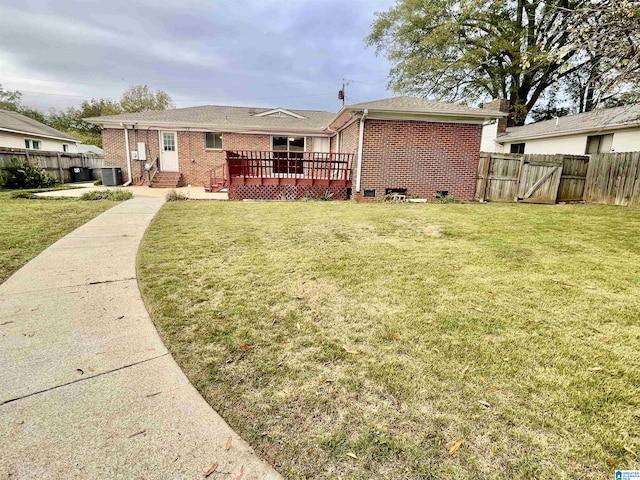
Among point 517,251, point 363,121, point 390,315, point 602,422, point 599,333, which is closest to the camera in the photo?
point 602,422

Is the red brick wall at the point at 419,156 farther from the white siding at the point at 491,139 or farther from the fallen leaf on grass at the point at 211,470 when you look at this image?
the white siding at the point at 491,139

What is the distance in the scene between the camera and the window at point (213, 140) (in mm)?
16078

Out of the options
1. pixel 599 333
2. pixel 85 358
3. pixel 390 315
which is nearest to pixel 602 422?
pixel 599 333

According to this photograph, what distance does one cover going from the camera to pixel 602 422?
1.79 metres

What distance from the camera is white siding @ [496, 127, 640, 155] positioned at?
12844 millimetres

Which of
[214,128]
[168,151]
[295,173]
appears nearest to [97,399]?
[295,173]

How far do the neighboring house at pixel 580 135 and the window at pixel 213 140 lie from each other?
14.8 m

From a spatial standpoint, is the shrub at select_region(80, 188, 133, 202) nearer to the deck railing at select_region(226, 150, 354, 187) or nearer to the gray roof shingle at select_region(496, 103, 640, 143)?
the deck railing at select_region(226, 150, 354, 187)

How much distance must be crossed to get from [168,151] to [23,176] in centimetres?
552

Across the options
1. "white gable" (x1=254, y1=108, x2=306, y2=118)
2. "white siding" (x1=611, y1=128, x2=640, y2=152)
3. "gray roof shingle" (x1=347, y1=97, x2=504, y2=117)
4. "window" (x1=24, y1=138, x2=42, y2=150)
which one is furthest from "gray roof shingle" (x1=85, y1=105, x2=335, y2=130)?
"white siding" (x1=611, y1=128, x2=640, y2=152)

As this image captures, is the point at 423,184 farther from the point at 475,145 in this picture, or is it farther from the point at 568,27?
the point at 568,27

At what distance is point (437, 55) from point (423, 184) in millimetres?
16445

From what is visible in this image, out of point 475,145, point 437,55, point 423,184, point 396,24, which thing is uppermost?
point 396,24

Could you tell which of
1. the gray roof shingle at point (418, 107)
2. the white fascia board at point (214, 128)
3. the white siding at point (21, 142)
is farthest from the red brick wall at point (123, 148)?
the gray roof shingle at point (418, 107)
